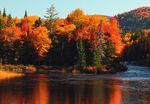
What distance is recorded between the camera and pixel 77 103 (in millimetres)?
49438

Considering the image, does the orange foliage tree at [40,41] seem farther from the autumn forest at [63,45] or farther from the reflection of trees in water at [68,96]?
the reflection of trees in water at [68,96]

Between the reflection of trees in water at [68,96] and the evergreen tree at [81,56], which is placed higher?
the evergreen tree at [81,56]

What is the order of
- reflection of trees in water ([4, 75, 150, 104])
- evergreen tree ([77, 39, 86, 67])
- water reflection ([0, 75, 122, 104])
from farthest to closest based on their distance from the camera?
evergreen tree ([77, 39, 86, 67]) < reflection of trees in water ([4, 75, 150, 104]) < water reflection ([0, 75, 122, 104])

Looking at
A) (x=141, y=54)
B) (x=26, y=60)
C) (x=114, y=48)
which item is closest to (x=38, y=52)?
(x=26, y=60)

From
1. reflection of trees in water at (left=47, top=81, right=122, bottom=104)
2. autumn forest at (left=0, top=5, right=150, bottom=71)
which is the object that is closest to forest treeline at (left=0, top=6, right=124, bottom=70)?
autumn forest at (left=0, top=5, right=150, bottom=71)

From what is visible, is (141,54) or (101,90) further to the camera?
(141,54)

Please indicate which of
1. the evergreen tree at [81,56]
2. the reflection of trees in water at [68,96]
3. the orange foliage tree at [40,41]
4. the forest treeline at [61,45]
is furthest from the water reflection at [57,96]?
the orange foliage tree at [40,41]

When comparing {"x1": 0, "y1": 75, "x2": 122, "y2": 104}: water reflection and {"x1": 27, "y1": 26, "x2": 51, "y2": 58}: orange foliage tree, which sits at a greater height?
{"x1": 27, "y1": 26, "x2": 51, "y2": 58}: orange foliage tree

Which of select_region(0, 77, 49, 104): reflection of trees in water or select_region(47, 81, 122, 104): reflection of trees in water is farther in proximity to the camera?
select_region(47, 81, 122, 104): reflection of trees in water

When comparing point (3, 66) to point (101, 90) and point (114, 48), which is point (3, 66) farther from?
point (101, 90)

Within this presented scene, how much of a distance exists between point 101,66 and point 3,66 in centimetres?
2617

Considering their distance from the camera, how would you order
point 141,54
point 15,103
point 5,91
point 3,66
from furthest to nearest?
point 141,54 → point 3,66 → point 5,91 → point 15,103

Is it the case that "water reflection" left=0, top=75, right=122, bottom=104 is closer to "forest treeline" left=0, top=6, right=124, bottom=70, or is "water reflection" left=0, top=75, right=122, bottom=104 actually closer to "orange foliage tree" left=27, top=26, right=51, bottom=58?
"forest treeline" left=0, top=6, right=124, bottom=70

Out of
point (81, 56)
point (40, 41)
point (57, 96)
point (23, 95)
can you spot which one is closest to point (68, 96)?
point (57, 96)
